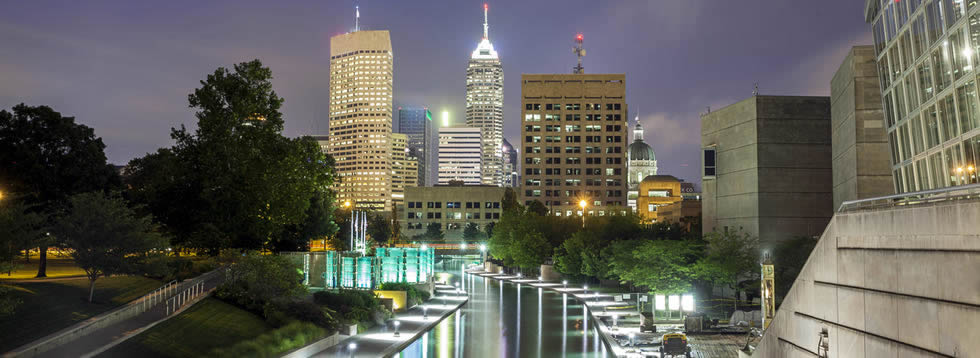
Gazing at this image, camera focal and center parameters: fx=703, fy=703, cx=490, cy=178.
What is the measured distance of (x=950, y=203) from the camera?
48.4 ft

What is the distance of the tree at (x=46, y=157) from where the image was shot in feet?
155

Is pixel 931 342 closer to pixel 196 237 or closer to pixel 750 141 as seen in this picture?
pixel 196 237

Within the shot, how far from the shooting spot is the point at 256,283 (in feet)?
122

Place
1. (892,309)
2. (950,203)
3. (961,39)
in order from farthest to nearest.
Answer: (961,39) → (892,309) → (950,203)

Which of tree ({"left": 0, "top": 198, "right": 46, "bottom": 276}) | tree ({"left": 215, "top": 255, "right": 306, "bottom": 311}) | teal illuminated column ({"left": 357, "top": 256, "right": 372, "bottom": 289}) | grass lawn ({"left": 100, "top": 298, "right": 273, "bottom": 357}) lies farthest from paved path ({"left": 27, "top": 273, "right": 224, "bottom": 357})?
teal illuminated column ({"left": 357, "top": 256, "right": 372, "bottom": 289})

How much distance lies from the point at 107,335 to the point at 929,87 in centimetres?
3823

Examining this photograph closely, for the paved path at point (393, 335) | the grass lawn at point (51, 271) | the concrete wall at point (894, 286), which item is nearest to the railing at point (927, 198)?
the concrete wall at point (894, 286)

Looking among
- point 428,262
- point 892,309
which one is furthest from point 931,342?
point 428,262

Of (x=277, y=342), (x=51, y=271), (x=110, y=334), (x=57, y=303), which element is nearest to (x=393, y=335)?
(x=277, y=342)

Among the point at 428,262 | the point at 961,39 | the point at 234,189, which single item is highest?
the point at 961,39

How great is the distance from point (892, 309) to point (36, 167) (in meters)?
50.7

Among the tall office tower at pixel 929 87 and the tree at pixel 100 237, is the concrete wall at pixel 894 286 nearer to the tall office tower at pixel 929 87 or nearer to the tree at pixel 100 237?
the tall office tower at pixel 929 87

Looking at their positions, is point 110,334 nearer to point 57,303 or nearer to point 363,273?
point 57,303

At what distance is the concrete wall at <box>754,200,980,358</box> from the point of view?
46.4ft
